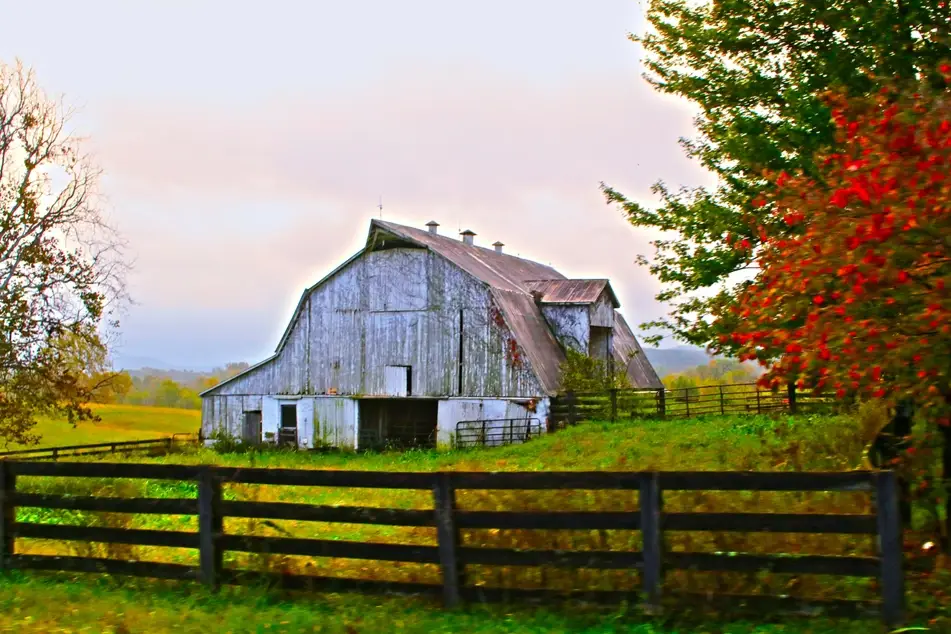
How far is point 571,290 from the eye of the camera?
36625 millimetres

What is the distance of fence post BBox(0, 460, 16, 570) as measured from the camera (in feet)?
30.7

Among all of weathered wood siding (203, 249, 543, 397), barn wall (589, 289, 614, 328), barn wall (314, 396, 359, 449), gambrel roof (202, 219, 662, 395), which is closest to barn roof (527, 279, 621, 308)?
gambrel roof (202, 219, 662, 395)

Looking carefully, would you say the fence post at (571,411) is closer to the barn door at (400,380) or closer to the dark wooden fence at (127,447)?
the barn door at (400,380)

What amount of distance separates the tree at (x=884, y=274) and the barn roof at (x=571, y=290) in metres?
26.7

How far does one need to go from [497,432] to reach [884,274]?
2503 cm

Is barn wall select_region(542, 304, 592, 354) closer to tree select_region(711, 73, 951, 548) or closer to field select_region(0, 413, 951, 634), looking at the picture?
field select_region(0, 413, 951, 634)

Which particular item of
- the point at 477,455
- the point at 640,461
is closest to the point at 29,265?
the point at 477,455

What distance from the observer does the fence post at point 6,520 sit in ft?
30.7

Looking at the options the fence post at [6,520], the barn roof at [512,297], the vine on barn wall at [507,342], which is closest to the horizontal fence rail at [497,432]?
the barn roof at [512,297]

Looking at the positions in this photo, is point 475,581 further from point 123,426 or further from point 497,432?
point 123,426

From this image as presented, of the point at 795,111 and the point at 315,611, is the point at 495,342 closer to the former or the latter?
the point at 795,111

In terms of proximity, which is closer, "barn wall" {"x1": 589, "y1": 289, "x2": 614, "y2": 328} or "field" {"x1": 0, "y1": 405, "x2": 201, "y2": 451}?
"barn wall" {"x1": 589, "y1": 289, "x2": 614, "y2": 328}

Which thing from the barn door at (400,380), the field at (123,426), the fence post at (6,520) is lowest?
the field at (123,426)

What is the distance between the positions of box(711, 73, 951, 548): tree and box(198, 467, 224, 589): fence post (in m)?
5.46
